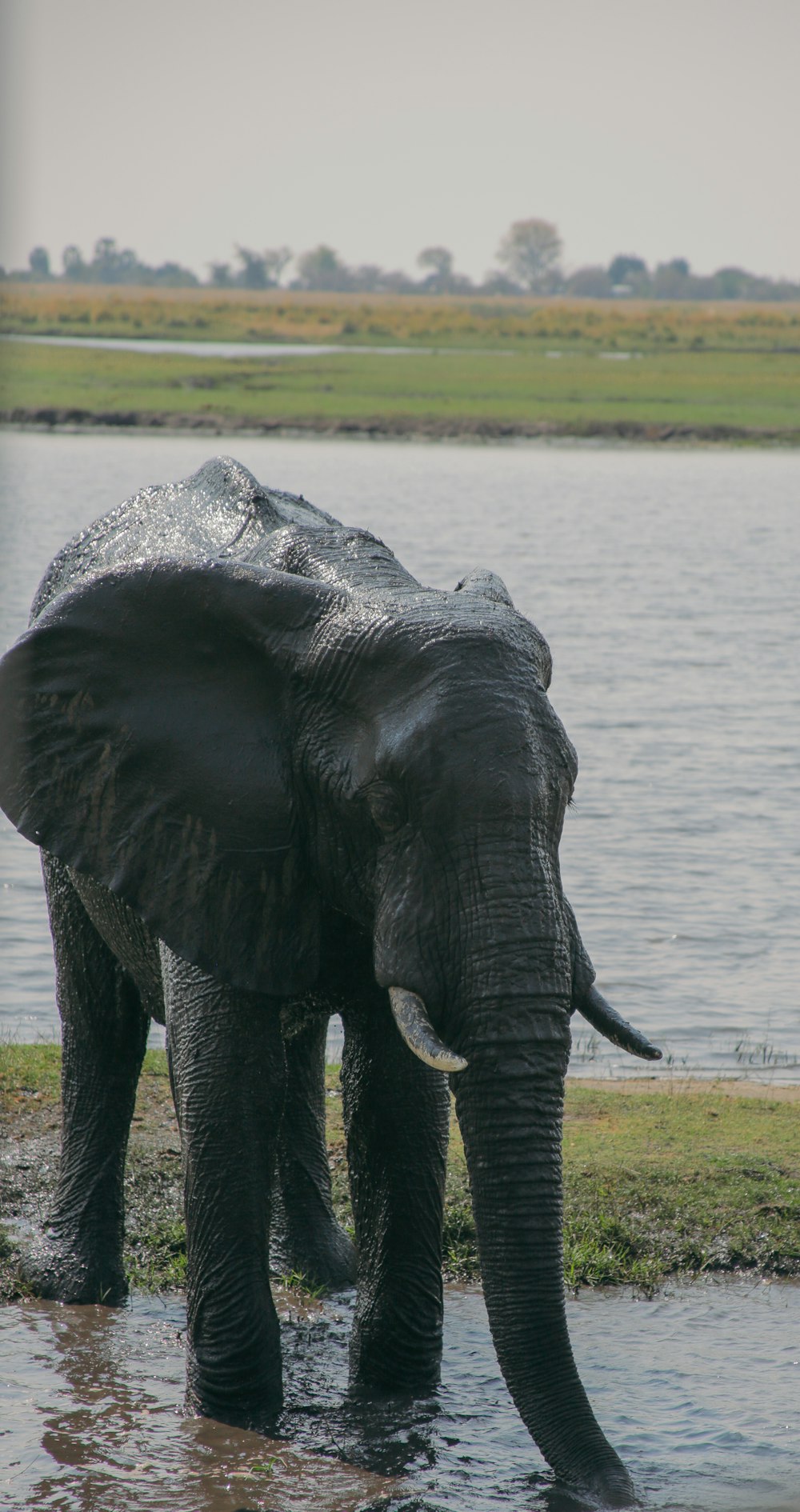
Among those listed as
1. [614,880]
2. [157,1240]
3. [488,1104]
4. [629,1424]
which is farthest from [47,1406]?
[614,880]

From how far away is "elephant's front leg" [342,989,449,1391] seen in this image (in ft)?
17.0

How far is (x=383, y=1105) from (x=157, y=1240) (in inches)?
66.6

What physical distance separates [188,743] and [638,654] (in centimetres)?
1653

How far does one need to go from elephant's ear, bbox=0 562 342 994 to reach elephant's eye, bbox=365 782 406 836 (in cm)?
34

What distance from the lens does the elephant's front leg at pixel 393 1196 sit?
5.20 meters

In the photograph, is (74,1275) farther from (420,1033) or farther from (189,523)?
(420,1033)

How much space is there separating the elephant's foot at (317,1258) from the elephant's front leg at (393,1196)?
861mm

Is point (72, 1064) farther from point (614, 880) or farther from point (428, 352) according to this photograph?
point (428, 352)

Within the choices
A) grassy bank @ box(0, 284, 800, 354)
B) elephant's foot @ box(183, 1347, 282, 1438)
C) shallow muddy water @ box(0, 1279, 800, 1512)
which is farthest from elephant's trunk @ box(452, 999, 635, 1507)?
grassy bank @ box(0, 284, 800, 354)

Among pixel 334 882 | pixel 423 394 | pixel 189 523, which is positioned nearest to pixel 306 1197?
pixel 334 882

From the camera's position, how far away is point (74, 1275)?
6.24m

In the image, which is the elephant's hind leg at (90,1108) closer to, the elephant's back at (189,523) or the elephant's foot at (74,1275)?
the elephant's foot at (74,1275)

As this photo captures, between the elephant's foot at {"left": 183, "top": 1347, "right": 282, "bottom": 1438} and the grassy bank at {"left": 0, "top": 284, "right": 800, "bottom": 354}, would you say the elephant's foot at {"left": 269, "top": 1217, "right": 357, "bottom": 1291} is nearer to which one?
the elephant's foot at {"left": 183, "top": 1347, "right": 282, "bottom": 1438}

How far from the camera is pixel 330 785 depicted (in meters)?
4.62
